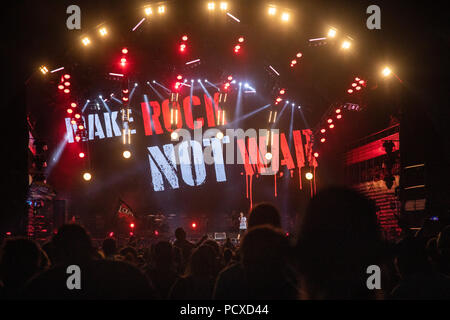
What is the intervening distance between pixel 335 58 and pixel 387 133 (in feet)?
A: 12.7

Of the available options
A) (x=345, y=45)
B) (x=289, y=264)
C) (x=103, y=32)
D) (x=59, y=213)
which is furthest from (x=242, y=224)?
(x=289, y=264)

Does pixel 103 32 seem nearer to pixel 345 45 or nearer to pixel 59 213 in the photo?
pixel 345 45

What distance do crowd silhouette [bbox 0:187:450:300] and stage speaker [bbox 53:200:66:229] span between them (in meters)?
17.9

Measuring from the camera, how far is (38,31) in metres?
8.53

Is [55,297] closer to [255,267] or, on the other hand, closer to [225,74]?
[255,267]

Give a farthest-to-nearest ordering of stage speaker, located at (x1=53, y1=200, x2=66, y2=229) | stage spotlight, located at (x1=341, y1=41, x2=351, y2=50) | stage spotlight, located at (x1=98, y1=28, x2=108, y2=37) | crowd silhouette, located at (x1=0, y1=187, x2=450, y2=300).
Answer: stage speaker, located at (x1=53, y1=200, x2=66, y2=229)
stage spotlight, located at (x1=341, y1=41, x2=351, y2=50)
stage spotlight, located at (x1=98, y1=28, x2=108, y2=37)
crowd silhouette, located at (x1=0, y1=187, x2=450, y2=300)

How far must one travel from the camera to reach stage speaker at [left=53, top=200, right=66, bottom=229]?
66.8 ft

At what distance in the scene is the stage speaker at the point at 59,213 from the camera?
66.8ft

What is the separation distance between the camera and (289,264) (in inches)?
80.8

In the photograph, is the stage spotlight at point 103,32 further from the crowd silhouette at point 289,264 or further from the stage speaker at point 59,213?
the stage speaker at point 59,213

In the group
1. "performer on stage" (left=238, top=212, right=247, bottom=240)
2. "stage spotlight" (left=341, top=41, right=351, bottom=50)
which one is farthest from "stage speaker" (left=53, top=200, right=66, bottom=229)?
"stage spotlight" (left=341, top=41, right=351, bottom=50)

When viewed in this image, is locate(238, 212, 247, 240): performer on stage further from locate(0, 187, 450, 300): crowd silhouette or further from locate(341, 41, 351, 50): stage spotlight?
locate(0, 187, 450, 300): crowd silhouette

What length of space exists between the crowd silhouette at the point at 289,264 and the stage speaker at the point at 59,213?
17.9 meters

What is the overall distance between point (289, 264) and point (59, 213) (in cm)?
2056
